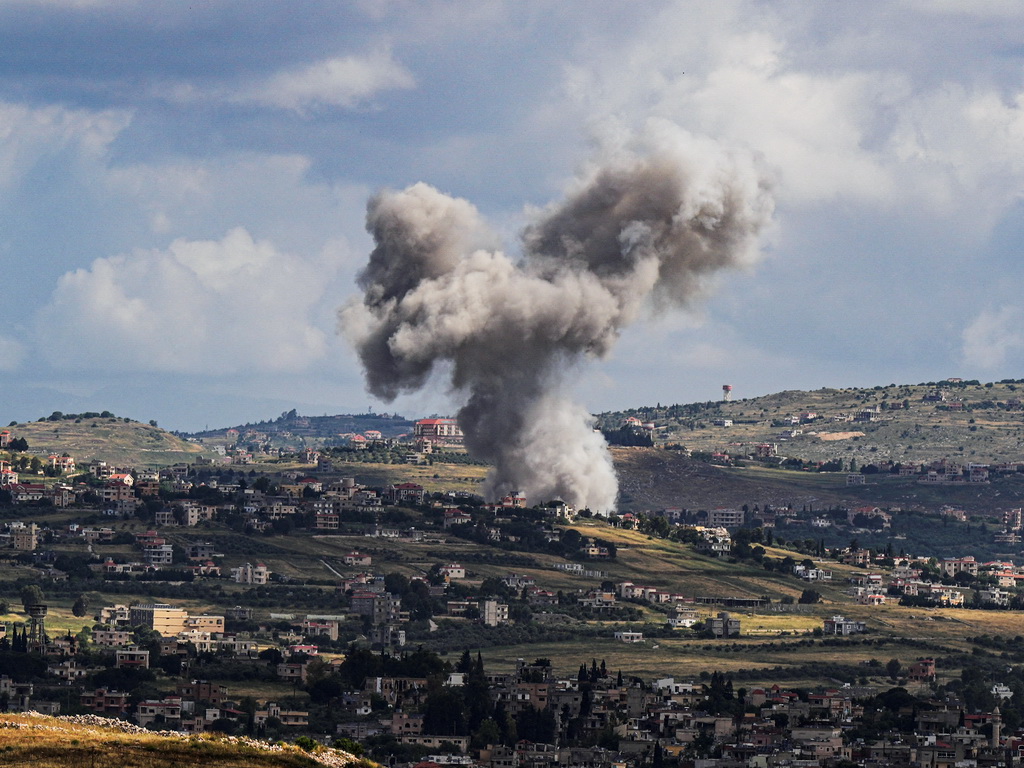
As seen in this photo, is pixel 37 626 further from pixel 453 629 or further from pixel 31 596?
pixel 453 629

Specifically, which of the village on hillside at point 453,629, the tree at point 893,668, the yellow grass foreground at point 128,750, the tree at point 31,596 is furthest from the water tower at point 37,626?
the yellow grass foreground at point 128,750

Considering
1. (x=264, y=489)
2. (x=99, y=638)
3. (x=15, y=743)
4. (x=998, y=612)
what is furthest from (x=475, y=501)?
(x=15, y=743)

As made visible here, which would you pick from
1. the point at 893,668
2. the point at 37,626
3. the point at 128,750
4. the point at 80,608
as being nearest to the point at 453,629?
the point at 80,608

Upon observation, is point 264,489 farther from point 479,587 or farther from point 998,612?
point 998,612

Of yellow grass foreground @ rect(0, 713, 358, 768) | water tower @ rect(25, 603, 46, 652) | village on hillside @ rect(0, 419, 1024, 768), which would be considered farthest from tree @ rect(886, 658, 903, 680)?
yellow grass foreground @ rect(0, 713, 358, 768)

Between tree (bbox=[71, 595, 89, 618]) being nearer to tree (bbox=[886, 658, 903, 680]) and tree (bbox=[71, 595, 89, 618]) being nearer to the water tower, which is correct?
the water tower

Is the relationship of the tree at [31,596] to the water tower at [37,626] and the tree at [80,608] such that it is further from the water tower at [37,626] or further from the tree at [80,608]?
the tree at [80,608]
